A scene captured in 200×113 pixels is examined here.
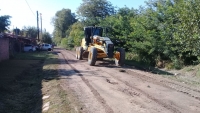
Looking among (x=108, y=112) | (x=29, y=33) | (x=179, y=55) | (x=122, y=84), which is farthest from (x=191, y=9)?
(x=29, y=33)

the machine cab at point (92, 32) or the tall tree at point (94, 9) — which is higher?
the tall tree at point (94, 9)

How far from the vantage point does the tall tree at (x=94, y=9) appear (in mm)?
57938

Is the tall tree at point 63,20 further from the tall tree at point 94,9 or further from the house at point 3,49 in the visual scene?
the house at point 3,49

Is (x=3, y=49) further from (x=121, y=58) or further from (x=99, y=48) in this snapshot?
(x=121, y=58)

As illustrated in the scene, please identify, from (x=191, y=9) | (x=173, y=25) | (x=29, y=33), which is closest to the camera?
(x=191, y=9)

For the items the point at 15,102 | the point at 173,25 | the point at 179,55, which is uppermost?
the point at 173,25

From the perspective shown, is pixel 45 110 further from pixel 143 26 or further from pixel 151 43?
pixel 143 26

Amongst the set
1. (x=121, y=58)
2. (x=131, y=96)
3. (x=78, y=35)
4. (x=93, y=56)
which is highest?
(x=78, y=35)

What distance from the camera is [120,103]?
8414mm

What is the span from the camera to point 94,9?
2350 inches

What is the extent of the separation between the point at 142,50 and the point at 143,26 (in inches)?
81.9

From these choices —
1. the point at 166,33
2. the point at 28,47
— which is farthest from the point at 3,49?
the point at 28,47

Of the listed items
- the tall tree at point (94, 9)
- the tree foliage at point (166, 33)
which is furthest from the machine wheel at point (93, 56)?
the tall tree at point (94, 9)

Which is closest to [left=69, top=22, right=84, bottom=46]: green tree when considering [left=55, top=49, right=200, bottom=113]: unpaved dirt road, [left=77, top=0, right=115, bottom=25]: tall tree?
[left=77, top=0, right=115, bottom=25]: tall tree
